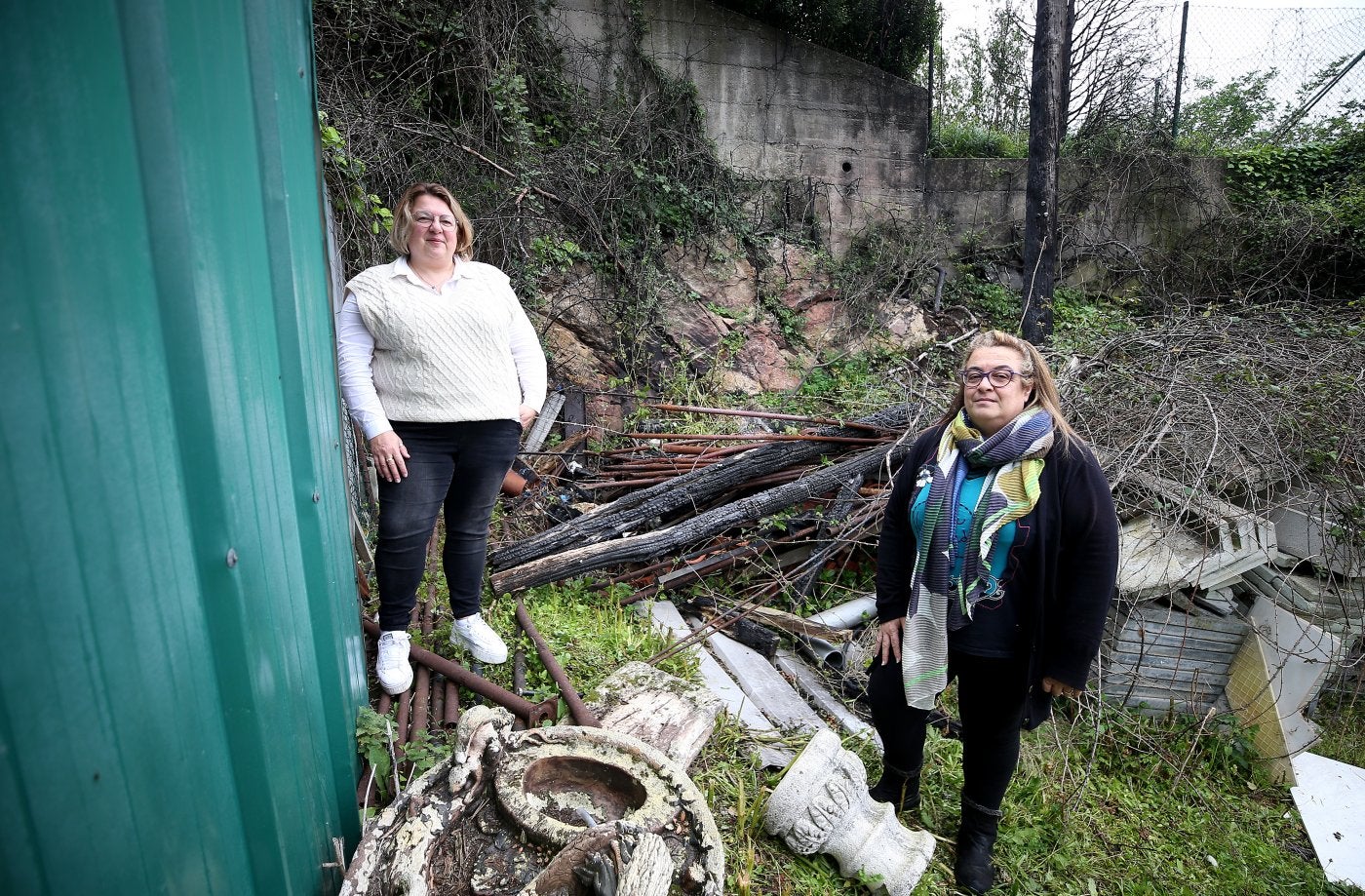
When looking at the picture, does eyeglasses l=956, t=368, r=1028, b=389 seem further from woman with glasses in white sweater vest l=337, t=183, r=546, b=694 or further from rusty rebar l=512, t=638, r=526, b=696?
rusty rebar l=512, t=638, r=526, b=696

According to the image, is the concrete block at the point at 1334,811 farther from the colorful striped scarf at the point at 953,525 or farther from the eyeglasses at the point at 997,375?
the eyeglasses at the point at 997,375

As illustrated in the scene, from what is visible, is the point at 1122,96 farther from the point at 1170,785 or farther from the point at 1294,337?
the point at 1170,785

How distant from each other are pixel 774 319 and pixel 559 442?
3824mm

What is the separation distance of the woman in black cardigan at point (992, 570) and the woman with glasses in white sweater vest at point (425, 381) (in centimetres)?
161

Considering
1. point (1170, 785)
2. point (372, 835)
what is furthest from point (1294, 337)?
point (372, 835)

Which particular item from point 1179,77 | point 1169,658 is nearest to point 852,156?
point 1179,77

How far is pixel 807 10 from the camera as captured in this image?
10.2 metres

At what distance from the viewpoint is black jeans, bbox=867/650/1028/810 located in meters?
2.58

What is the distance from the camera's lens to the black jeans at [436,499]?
2697mm

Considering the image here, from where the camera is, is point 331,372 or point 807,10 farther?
point 807,10

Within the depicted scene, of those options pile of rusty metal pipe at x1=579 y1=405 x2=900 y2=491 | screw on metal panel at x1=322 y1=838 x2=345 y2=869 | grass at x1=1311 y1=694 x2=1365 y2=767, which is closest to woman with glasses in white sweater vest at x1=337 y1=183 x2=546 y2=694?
screw on metal panel at x1=322 y1=838 x2=345 y2=869

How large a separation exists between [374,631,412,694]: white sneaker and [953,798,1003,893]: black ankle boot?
2.28 metres

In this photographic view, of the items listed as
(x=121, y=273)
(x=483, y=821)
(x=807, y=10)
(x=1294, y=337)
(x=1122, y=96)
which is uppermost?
(x=807, y=10)

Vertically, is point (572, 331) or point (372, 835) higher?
point (572, 331)
